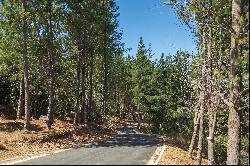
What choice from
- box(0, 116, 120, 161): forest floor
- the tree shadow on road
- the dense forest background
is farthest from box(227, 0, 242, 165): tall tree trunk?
the tree shadow on road

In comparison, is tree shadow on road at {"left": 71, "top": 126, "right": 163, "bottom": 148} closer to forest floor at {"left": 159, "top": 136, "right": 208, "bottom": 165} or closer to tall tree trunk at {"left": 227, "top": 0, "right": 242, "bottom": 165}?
forest floor at {"left": 159, "top": 136, "right": 208, "bottom": 165}

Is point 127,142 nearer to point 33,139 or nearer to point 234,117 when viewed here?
point 33,139

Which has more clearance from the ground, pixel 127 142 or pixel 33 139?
pixel 33 139

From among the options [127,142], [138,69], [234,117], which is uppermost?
[138,69]

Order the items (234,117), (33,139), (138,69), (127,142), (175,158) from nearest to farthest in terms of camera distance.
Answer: (234,117)
(175,158)
(33,139)
(127,142)
(138,69)

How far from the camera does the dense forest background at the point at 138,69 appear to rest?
48.3 feet

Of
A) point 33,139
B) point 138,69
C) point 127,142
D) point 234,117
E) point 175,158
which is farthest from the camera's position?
point 138,69

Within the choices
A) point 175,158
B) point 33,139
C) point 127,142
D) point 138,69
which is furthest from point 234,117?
point 138,69

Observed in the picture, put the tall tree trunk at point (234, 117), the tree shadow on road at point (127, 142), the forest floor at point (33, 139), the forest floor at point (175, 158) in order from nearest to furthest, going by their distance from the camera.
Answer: the tall tree trunk at point (234, 117), the forest floor at point (175, 158), the forest floor at point (33, 139), the tree shadow on road at point (127, 142)

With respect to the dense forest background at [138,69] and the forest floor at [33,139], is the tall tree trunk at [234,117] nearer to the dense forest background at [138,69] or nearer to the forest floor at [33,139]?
the dense forest background at [138,69]

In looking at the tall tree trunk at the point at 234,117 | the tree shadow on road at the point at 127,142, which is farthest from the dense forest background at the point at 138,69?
the tree shadow on road at the point at 127,142

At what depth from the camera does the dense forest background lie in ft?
48.3

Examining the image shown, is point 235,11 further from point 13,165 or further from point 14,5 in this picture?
point 14,5

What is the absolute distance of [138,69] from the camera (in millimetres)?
67688
